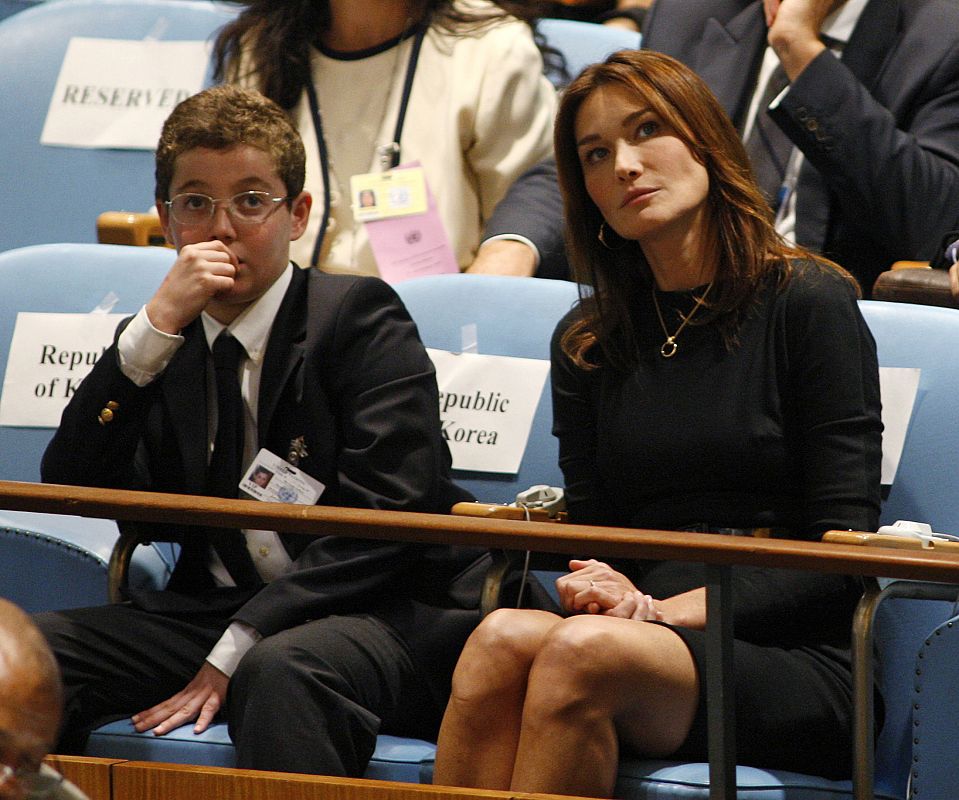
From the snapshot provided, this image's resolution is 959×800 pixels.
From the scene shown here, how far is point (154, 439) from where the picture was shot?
2223mm

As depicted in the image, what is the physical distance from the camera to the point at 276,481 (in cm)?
212

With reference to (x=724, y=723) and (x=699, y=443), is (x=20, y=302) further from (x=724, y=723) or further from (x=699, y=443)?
(x=724, y=723)

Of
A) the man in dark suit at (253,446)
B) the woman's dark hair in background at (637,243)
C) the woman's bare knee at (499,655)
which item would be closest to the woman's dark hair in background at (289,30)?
the man in dark suit at (253,446)

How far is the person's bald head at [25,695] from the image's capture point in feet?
2.87

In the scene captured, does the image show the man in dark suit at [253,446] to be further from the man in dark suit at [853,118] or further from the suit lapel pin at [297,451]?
the man in dark suit at [853,118]

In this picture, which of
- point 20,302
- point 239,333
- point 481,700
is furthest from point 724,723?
point 20,302

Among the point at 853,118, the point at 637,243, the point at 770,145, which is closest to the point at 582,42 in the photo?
the point at 770,145

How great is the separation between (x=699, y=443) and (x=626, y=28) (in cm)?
198

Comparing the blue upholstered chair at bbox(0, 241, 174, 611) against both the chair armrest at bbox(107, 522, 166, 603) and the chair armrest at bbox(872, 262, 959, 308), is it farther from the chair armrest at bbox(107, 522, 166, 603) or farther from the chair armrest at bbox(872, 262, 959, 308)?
the chair armrest at bbox(872, 262, 959, 308)

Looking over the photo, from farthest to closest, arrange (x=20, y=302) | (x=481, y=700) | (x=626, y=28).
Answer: (x=626, y=28)
(x=20, y=302)
(x=481, y=700)

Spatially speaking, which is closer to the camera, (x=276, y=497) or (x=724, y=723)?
(x=724, y=723)

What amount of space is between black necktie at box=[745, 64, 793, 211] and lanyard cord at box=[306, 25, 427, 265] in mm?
670

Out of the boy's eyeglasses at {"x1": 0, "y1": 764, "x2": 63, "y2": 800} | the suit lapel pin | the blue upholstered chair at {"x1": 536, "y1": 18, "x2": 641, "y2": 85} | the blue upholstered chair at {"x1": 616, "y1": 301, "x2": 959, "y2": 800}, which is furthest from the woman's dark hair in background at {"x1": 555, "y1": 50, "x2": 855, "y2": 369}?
the boy's eyeglasses at {"x1": 0, "y1": 764, "x2": 63, "y2": 800}

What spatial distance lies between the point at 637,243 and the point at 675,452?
1.18 feet
